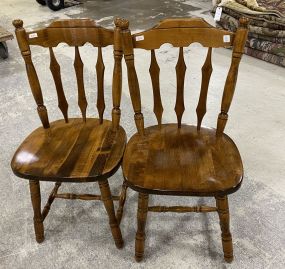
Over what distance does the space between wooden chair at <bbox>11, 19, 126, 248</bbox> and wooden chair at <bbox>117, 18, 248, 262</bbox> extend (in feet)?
0.25

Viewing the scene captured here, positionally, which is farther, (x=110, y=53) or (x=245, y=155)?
(x=110, y=53)

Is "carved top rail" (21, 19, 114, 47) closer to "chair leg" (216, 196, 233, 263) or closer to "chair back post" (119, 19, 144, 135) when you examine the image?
"chair back post" (119, 19, 144, 135)

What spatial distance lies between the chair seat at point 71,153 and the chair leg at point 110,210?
0.29ft

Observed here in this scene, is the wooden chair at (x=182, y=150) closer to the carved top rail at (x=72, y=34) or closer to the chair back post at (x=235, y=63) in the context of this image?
the chair back post at (x=235, y=63)

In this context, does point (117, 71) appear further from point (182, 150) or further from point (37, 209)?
point (37, 209)

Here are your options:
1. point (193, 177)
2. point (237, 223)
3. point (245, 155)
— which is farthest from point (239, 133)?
point (193, 177)

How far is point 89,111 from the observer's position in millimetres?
2461

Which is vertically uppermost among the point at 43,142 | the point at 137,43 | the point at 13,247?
the point at 137,43

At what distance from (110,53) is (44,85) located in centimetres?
87

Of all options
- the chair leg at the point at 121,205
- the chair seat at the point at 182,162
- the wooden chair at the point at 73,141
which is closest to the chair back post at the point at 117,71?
the wooden chair at the point at 73,141

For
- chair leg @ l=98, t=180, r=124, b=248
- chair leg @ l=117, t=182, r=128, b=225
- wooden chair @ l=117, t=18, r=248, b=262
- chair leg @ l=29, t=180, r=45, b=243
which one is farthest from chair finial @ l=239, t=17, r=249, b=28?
chair leg @ l=29, t=180, r=45, b=243

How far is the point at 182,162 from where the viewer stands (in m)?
1.22

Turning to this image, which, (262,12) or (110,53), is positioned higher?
(262,12)

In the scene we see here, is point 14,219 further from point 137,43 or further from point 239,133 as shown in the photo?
point 239,133
